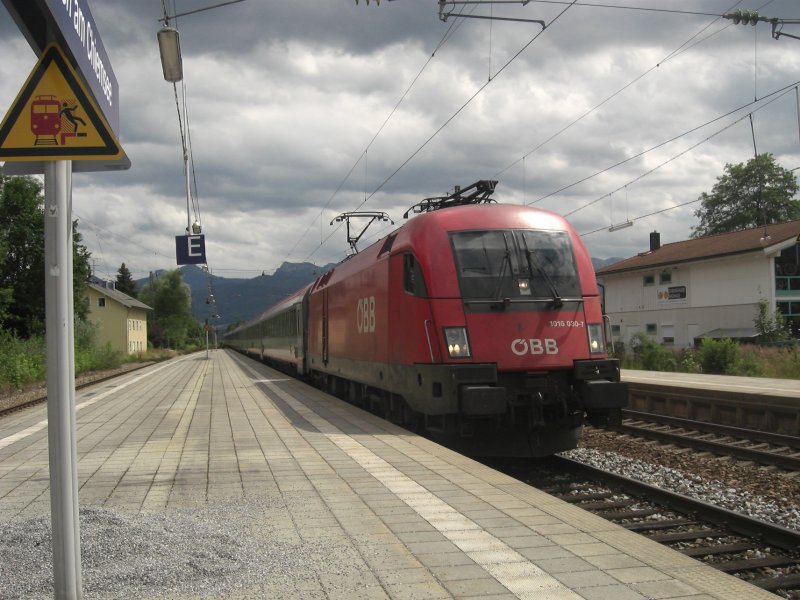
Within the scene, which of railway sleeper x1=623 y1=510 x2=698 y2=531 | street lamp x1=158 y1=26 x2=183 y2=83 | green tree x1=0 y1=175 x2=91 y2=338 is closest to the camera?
railway sleeper x1=623 y1=510 x2=698 y2=531

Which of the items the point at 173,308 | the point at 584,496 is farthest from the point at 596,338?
the point at 173,308

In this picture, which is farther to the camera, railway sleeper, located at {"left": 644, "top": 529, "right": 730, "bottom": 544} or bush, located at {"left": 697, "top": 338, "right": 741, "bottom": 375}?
bush, located at {"left": 697, "top": 338, "right": 741, "bottom": 375}

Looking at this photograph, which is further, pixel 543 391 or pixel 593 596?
pixel 543 391

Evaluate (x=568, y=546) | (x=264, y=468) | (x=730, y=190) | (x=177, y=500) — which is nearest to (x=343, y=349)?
(x=264, y=468)

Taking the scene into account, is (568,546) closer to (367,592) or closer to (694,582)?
(694,582)

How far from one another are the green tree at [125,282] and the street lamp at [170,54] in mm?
109233

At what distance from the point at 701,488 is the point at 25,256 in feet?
150

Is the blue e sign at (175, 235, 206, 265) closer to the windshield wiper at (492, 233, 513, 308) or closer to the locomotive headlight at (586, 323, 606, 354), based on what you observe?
the windshield wiper at (492, 233, 513, 308)

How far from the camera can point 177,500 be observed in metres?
5.67

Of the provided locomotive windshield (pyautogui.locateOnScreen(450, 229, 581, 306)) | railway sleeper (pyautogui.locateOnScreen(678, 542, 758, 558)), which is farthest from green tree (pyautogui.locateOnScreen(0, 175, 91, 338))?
railway sleeper (pyautogui.locateOnScreen(678, 542, 758, 558))

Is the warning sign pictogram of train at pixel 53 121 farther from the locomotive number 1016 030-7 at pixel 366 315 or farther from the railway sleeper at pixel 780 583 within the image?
the locomotive number 1016 030-7 at pixel 366 315

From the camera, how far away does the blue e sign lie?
2083cm

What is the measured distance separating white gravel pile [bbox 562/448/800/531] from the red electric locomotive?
0.82 metres

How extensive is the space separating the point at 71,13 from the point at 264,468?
4.86m
